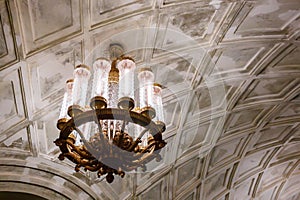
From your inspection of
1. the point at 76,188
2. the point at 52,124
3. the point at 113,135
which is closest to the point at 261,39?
the point at 113,135

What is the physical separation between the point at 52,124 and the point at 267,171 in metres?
5.81

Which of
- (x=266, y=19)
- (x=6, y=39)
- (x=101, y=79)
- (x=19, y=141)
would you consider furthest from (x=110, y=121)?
(x=266, y=19)

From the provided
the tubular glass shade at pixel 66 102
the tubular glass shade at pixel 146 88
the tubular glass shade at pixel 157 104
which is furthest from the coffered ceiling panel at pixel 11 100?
the tubular glass shade at pixel 157 104

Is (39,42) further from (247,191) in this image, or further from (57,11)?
(247,191)

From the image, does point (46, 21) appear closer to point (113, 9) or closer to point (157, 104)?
point (113, 9)

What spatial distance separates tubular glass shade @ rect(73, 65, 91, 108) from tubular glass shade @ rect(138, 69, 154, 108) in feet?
1.86

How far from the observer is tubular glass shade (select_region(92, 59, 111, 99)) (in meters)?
3.79

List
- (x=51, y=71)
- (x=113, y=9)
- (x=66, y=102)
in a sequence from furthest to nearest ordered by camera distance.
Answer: (x=51, y=71) → (x=113, y=9) → (x=66, y=102)

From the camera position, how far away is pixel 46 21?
419 centimetres

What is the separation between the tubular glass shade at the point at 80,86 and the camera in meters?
3.79

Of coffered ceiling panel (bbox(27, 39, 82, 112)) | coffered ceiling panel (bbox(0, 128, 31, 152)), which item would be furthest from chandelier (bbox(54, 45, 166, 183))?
Answer: coffered ceiling panel (bbox(0, 128, 31, 152))

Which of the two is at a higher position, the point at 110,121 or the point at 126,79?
the point at 126,79

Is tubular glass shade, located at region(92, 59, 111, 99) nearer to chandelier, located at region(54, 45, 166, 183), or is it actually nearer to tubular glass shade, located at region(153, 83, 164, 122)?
chandelier, located at region(54, 45, 166, 183)

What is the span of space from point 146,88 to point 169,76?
1464 mm
